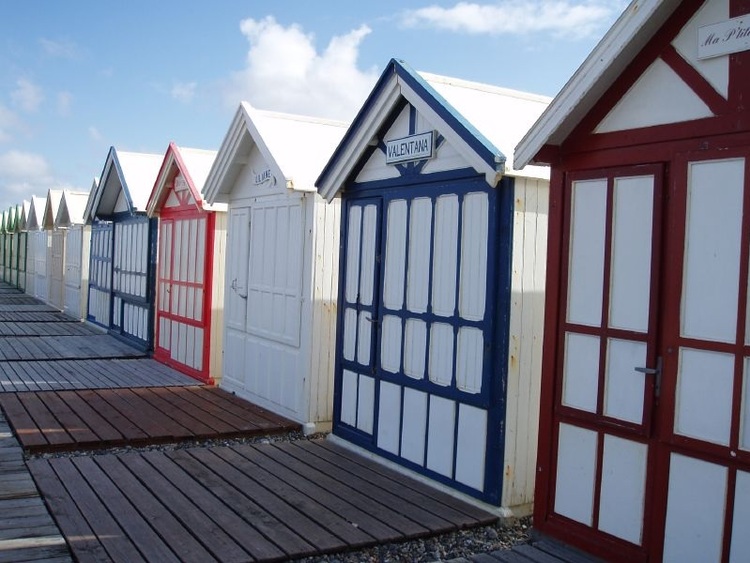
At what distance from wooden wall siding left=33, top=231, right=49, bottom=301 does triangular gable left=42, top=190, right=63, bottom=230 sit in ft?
1.07

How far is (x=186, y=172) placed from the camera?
11.2 meters

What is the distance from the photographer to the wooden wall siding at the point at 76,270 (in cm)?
1900

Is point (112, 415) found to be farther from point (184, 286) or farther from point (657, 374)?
point (657, 374)

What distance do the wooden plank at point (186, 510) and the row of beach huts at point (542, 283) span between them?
6.07ft

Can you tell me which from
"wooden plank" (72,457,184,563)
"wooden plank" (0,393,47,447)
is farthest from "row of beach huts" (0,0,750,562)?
"wooden plank" (0,393,47,447)

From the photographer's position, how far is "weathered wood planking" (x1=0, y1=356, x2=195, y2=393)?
10172mm

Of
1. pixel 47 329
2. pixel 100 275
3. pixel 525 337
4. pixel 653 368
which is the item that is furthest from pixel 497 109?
pixel 47 329

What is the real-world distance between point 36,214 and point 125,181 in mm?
13734

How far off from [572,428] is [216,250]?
691 centimetres

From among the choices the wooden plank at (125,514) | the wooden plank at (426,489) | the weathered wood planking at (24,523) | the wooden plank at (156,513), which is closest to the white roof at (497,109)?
the wooden plank at (426,489)

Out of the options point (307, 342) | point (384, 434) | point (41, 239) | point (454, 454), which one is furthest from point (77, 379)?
point (41, 239)

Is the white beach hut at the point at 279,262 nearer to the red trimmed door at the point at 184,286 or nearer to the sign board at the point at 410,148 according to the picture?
the red trimmed door at the point at 184,286

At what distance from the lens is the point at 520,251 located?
18.3ft

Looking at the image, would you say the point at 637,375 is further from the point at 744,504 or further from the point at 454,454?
the point at 454,454
